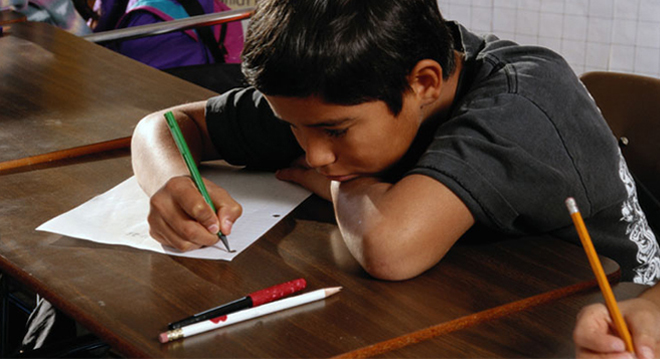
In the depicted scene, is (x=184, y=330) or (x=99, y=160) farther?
(x=99, y=160)

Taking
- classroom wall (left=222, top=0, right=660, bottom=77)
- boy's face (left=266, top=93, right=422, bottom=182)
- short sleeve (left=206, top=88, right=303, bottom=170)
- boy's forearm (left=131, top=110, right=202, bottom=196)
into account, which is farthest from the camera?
classroom wall (left=222, top=0, right=660, bottom=77)

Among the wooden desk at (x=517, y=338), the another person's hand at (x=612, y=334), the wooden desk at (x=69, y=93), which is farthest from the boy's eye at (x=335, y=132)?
the wooden desk at (x=69, y=93)

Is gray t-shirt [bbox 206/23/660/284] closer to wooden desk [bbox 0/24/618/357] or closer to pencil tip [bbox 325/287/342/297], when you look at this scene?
wooden desk [bbox 0/24/618/357]

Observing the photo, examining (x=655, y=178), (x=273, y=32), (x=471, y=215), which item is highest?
(x=273, y=32)

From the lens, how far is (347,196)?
4.12ft

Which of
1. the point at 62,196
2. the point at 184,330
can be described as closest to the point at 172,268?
the point at 184,330

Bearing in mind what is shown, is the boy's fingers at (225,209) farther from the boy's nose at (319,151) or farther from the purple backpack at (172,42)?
the purple backpack at (172,42)

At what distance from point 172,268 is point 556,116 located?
1.92ft

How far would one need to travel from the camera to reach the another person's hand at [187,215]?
1209 mm

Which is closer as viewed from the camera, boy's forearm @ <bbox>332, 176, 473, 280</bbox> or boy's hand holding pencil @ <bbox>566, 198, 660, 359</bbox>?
boy's hand holding pencil @ <bbox>566, 198, 660, 359</bbox>

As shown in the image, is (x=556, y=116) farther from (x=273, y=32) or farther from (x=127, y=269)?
(x=127, y=269)

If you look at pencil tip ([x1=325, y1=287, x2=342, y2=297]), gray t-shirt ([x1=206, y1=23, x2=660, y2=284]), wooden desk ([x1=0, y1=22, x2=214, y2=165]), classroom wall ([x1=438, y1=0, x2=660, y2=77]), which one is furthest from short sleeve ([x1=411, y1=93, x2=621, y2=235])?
classroom wall ([x1=438, y1=0, x2=660, y2=77])

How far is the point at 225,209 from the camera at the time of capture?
48.9 inches

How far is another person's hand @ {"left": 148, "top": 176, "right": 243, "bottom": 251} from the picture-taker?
121cm
